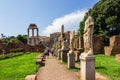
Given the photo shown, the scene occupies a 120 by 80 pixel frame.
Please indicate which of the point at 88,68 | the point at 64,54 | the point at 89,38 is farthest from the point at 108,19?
the point at 88,68

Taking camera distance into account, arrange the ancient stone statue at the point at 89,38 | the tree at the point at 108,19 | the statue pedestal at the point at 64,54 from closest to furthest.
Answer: the ancient stone statue at the point at 89,38
the statue pedestal at the point at 64,54
the tree at the point at 108,19

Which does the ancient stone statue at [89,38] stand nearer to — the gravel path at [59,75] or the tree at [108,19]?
the gravel path at [59,75]

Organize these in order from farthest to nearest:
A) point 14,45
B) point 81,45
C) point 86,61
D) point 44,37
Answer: point 44,37, point 14,45, point 81,45, point 86,61

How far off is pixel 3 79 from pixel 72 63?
6123 millimetres

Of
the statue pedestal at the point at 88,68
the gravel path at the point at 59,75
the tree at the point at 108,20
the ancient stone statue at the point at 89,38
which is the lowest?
the gravel path at the point at 59,75

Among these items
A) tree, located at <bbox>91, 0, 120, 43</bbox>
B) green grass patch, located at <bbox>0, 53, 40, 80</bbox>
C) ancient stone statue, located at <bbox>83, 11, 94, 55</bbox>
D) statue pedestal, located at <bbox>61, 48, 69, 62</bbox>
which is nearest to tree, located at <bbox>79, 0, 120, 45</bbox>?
tree, located at <bbox>91, 0, 120, 43</bbox>

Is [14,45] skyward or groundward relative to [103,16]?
groundward

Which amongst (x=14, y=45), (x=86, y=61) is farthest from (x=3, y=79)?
(x=14, y=45)

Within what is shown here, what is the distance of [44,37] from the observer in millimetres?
127938

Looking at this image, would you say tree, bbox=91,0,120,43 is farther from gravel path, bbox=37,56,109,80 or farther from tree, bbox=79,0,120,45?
gravel path, bbox=37,56,109,80

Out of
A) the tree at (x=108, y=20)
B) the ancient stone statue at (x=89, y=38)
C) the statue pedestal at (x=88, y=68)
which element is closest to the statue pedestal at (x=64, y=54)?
the ancient stone statue at (x=89, y=38)

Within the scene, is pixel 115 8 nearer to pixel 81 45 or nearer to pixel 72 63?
pixel 81 45

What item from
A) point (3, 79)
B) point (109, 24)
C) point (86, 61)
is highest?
point (109, 24)

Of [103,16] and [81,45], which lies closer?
[81,45]
